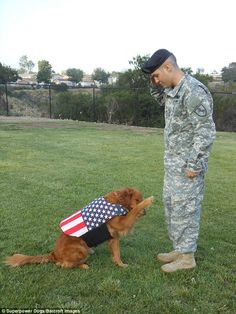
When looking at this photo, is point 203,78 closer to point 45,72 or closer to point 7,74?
point 7,74

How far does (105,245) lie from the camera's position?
496 cm

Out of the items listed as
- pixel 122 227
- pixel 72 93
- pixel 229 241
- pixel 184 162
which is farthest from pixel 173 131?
pixel 72 93

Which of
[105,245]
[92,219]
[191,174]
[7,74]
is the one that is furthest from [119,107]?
[191,174]

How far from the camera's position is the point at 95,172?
8914 mm

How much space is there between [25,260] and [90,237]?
66 centimetres

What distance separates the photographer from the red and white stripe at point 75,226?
164 inches

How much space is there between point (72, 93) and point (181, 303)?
23662 millimetres

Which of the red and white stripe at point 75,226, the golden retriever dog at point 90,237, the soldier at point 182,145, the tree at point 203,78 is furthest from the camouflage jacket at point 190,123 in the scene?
the tree at point 203,78

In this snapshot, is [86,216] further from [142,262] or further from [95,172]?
[95,172]

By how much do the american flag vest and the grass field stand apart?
388 mm

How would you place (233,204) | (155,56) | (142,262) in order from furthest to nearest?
1. (233,204)
2. (142,262)
3. (155,56)

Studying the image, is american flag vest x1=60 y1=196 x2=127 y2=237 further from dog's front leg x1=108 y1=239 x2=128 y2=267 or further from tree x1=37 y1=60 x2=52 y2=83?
tree x1=37 y1=60 x2=52 y2=83

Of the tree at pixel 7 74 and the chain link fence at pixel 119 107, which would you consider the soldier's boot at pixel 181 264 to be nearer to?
the chain link fence at pixel 119 107

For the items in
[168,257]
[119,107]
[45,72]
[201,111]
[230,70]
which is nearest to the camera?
[201,111]
